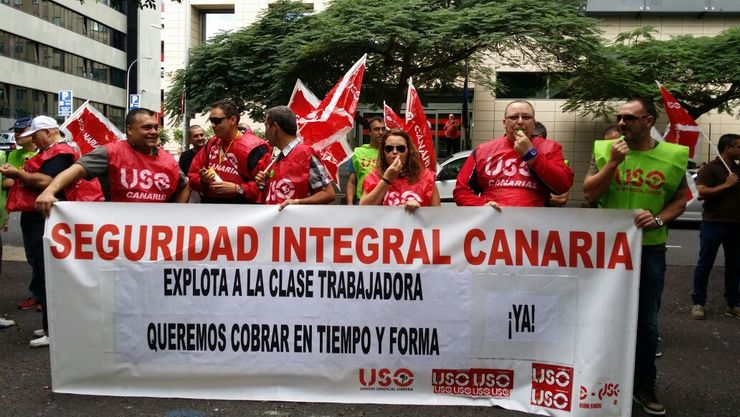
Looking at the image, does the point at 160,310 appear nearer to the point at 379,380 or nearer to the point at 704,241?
the point at 379,380

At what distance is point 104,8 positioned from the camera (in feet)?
190

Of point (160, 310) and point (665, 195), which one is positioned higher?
point (665, 195)

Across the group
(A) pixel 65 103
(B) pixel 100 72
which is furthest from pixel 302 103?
(B) pixel 100 72

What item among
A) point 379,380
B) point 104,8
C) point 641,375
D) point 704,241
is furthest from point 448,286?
point 104,8

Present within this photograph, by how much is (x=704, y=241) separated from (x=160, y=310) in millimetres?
5342

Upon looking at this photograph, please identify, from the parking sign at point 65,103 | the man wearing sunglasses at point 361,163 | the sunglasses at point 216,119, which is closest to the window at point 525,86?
the parking sign at point 65,103

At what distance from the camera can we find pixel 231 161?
5.39m

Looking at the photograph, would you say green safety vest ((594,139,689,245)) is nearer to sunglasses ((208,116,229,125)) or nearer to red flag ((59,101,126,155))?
sunglasses ((208,116,229,125))

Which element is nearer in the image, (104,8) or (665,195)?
(665,195)

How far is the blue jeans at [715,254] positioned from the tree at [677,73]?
13.7m

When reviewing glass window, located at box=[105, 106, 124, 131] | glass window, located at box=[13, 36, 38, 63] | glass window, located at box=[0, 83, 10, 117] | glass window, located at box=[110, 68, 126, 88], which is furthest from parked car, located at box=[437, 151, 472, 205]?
glass window, located at box=[110, 68, 126, 88]

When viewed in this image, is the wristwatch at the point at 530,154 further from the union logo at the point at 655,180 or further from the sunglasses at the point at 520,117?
the union logo at the point at 655,180

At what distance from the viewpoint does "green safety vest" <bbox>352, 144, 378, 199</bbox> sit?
6.89 m

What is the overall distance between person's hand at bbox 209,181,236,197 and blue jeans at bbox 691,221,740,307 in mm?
4616
